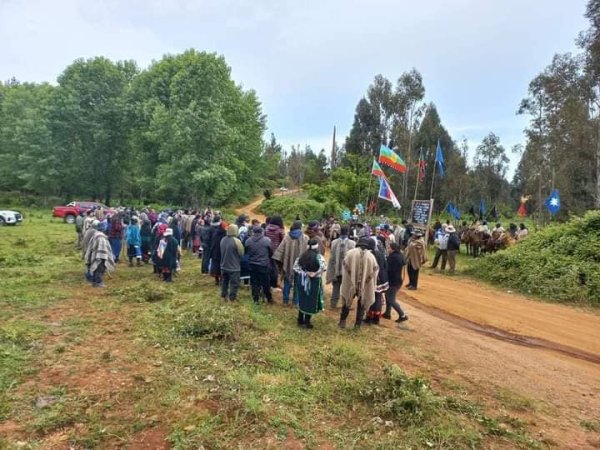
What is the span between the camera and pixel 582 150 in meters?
26.8

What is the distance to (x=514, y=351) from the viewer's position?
26.1 ft

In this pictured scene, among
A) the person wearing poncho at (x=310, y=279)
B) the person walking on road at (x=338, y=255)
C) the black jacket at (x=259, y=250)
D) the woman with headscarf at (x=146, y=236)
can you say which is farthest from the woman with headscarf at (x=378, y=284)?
the woman with headscarf at (x=146, y=236)

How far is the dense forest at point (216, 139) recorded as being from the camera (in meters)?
28.6

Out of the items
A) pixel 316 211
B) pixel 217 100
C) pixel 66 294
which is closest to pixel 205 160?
pixel 217 100

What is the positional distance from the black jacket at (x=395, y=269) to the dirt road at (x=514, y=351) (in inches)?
33.3

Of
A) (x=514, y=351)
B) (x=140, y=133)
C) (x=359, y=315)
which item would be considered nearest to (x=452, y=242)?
(x=514, y=351)

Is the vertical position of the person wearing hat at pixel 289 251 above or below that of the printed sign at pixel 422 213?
below

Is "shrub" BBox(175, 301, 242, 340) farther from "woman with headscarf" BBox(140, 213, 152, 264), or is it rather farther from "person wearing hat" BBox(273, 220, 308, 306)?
"woman with headscarf" BBox(140, 213, 152, 264)

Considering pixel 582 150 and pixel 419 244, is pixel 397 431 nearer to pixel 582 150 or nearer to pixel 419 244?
pixel 419 244

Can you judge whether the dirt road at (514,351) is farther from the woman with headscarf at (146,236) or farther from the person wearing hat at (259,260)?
the woman with headscarf at (146,236)

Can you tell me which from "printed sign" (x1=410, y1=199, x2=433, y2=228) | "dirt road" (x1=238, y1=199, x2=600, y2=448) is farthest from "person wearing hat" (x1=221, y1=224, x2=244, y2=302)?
"printed sign" (x1=410, y1=199, x2=433, y2=228)

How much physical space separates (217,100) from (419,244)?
2749 centimetres

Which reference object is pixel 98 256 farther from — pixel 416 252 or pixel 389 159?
pixel 389 159

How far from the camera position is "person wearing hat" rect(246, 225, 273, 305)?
9.01 m
